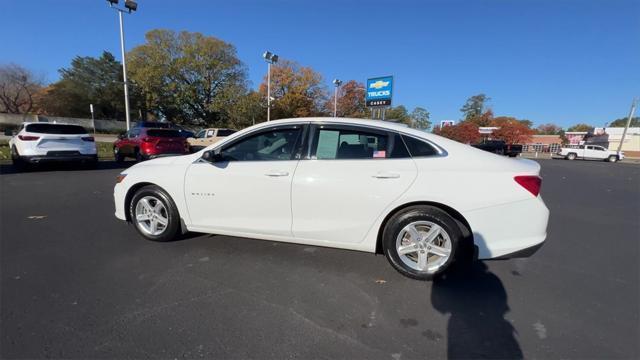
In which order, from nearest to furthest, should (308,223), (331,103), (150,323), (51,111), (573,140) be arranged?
1. (150,323)
2. (308,223)
3. (51,111)
4. (331,103)
5. (573,140)

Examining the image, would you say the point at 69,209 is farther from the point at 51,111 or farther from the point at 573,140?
the point at 573,140

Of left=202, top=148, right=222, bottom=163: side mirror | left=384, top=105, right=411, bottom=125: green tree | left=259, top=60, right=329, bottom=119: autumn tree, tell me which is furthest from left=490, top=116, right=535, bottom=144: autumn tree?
left=202, top=148, right=222, bottom=163: side mirror

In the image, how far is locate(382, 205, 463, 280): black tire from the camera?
2.78 meters

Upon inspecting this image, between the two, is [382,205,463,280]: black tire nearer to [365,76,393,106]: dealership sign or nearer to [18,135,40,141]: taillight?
[18,135,40,141]: taillight

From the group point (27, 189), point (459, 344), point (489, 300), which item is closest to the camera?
point (459, 344)

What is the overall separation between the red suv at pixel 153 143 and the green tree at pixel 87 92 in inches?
1376

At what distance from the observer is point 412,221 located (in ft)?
9.33

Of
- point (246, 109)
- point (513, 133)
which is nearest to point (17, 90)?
point (246, 109)

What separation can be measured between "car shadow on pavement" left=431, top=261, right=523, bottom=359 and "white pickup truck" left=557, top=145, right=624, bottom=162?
37368mm

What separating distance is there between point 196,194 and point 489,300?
3183mm

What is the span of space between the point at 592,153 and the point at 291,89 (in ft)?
120

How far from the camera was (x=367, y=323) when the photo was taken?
2.29 meters

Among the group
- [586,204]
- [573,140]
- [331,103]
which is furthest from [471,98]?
[586,204]

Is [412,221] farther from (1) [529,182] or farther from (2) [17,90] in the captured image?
(2) [17,90]
